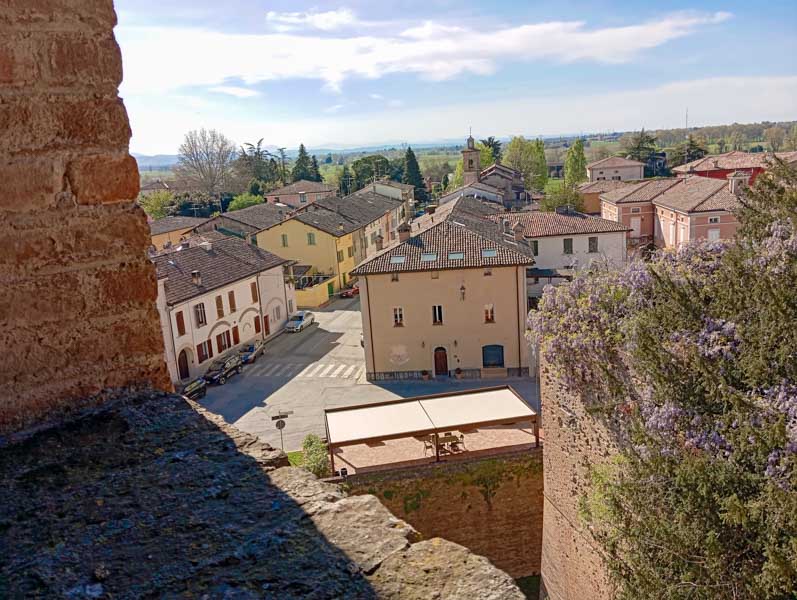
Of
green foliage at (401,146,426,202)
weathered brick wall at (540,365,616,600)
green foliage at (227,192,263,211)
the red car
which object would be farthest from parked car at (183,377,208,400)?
green foliage at (401,146,426,202)

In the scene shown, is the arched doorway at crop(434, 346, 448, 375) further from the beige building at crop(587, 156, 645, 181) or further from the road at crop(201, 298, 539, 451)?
the beige building at crop(587, 156, 645, 181)

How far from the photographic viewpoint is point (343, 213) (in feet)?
166

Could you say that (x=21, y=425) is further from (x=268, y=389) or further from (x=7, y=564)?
(x=268, y=389)

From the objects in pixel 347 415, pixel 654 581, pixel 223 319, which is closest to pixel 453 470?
pixel 347 415

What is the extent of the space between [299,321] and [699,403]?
100ft

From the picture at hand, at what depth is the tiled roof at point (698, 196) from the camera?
39594 millimetres

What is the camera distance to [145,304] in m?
3.46

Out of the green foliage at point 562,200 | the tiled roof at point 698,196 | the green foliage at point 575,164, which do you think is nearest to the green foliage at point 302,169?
the green foliage at point 575,164

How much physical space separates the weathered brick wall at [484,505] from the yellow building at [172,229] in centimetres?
3923

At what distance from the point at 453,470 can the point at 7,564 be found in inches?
554

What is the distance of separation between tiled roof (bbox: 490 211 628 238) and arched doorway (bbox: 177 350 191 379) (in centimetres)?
1765

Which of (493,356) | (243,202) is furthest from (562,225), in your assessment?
(243,202)

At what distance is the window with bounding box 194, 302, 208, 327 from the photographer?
29375 mm

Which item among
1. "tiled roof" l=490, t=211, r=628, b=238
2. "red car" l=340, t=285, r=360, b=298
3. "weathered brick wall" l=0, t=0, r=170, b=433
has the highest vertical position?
"weathered brick wall" l=0, t=0, r=170, b=433
